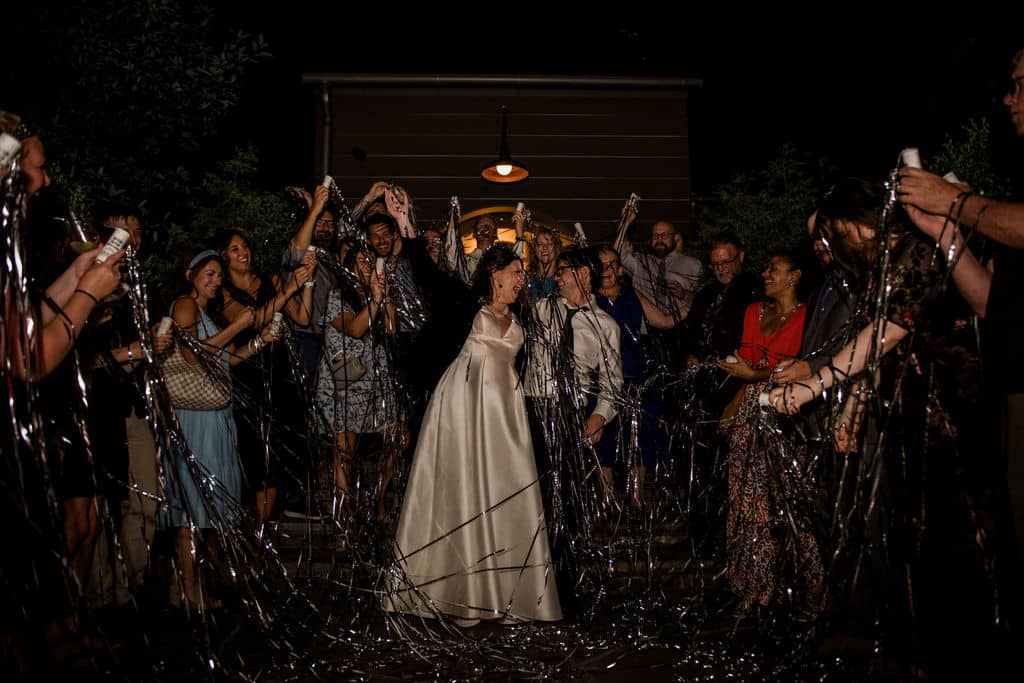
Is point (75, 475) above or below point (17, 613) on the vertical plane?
above

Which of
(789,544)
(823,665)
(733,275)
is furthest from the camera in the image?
(733,275)

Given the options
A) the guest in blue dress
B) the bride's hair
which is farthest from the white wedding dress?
the guest in blue dress

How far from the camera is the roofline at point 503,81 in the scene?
11.0 meters

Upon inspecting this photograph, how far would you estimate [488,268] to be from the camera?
4523 millimetres

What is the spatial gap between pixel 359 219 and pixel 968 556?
420 centimetres

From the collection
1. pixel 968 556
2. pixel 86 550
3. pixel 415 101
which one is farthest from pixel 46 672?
pixel 415 101

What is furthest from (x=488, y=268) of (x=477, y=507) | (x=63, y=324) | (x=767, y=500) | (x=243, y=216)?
(x=243, y=216)

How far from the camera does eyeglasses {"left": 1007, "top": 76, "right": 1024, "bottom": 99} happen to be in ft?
7.63

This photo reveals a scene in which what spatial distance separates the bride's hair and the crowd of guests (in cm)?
2

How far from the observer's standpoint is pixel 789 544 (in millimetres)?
3604

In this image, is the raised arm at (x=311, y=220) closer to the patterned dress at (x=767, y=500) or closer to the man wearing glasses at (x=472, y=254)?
the man wearing glasses at (x=472, y=254)

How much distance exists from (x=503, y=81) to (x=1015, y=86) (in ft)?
31.6

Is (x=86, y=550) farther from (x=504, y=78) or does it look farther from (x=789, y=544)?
(x=504, y=78)

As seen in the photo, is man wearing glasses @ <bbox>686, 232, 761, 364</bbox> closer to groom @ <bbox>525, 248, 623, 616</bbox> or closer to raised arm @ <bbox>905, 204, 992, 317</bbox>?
groom @ <bbox>525, 248, 623, 616</bbox>
